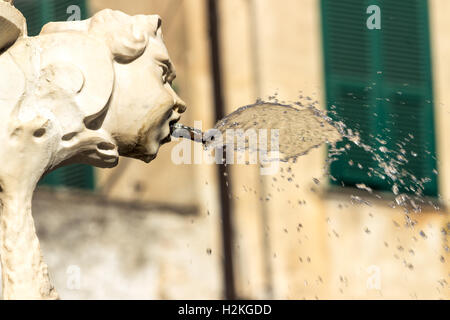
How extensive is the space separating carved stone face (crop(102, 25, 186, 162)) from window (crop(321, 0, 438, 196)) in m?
5.90

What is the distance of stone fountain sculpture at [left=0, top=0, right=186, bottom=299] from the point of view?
3465 mm

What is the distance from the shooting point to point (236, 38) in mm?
9812

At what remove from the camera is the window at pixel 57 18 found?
30.8 feet

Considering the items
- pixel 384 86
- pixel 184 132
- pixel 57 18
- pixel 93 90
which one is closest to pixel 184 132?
pixel 184 132

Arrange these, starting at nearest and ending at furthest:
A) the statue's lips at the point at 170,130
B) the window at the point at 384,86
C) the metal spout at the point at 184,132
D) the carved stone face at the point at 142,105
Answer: the carved stone face at the point at 142,105
the statue's lips at the point at 170,130
the metal spout at the point at 184,132
the window at the point at 384,86

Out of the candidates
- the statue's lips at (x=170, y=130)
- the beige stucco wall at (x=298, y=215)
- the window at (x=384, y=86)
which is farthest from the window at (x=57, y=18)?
the statue's lips at (x=170, y=130)

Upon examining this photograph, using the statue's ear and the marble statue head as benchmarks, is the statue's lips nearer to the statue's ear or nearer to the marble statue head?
the marble statue head

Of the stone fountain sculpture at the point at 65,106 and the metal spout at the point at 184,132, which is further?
the metal spout at the point at 184,132

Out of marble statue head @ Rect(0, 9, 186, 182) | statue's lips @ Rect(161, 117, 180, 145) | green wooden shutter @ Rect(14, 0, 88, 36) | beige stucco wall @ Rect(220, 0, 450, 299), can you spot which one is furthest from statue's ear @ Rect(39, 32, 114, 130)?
beige stucco wall @ Rect(220, 0, 450, 299)

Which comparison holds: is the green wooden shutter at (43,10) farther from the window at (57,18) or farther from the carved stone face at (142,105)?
the carved stone face at (142,105)

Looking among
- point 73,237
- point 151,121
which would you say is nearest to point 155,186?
point 73,237

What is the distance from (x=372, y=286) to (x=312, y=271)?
59 centimetres

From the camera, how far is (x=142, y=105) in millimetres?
3656
